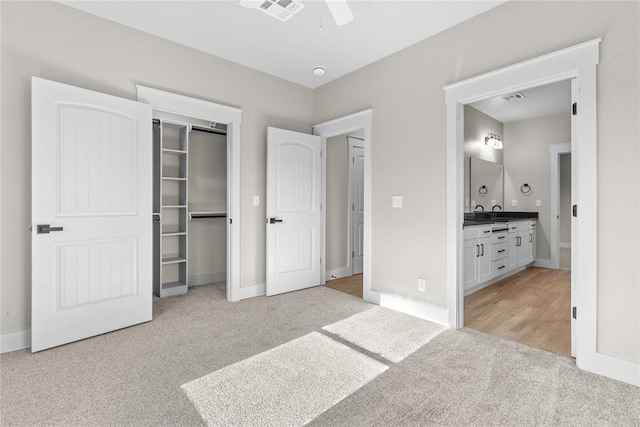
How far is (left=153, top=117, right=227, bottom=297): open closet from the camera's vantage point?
3906mm

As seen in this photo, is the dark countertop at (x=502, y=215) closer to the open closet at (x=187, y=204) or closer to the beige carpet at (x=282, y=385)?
the beige carpet at (x=282, y=385)

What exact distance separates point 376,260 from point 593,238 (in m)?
1.97

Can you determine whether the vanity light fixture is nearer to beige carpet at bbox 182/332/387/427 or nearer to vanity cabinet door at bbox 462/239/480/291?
vanity cabinet door at bbox 462/239/480/291

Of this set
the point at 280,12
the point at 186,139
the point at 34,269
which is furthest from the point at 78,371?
the point at 280,12

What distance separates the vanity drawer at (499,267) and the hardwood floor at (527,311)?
0.17 m

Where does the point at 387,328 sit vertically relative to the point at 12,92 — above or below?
below

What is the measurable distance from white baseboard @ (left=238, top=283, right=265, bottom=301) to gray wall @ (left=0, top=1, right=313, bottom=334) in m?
0.07

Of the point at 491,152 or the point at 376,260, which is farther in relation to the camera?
the point at 491,152

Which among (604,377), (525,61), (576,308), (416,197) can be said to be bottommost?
(604,377)

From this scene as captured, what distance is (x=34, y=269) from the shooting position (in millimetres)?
2371

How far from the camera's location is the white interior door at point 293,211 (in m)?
3.89

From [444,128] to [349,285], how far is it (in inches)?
96.5

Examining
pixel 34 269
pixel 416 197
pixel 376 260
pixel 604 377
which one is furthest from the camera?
pixel 376 260

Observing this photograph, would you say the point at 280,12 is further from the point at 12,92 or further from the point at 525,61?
the point at 12,92
